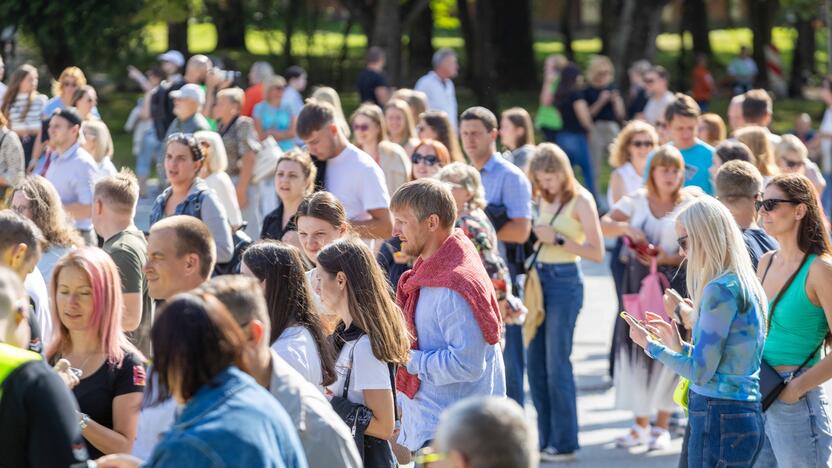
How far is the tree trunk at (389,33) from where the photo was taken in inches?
1021

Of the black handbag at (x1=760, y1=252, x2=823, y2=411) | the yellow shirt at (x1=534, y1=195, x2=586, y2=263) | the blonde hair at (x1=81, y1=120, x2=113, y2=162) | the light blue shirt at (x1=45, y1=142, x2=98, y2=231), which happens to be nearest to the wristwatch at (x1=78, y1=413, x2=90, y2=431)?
the black handbag at (x1=760, y1=252, x2=823, y2=411)

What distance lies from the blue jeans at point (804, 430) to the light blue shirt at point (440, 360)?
134cm

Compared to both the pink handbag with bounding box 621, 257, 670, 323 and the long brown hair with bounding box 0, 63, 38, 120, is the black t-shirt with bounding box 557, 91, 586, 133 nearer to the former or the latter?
the long brown hair with bounding box 0, 63, 38, 120

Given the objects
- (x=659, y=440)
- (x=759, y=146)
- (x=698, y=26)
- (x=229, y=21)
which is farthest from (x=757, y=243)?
(x=698, y=26)

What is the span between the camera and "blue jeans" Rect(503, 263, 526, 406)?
28.3ft

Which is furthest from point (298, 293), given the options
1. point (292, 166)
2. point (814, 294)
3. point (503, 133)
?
point (503, 133)

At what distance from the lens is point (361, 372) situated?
5121 mm

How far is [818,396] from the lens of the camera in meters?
5.90

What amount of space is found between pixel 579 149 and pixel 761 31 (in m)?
22.4

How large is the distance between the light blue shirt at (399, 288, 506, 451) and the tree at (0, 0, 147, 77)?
18977 millimetres

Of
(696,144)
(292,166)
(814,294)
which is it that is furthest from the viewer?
(696,144)

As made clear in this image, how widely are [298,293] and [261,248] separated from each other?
25 centimetres

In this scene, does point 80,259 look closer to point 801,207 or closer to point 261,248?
point 261,248

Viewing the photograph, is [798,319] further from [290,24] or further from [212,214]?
[290,24]
